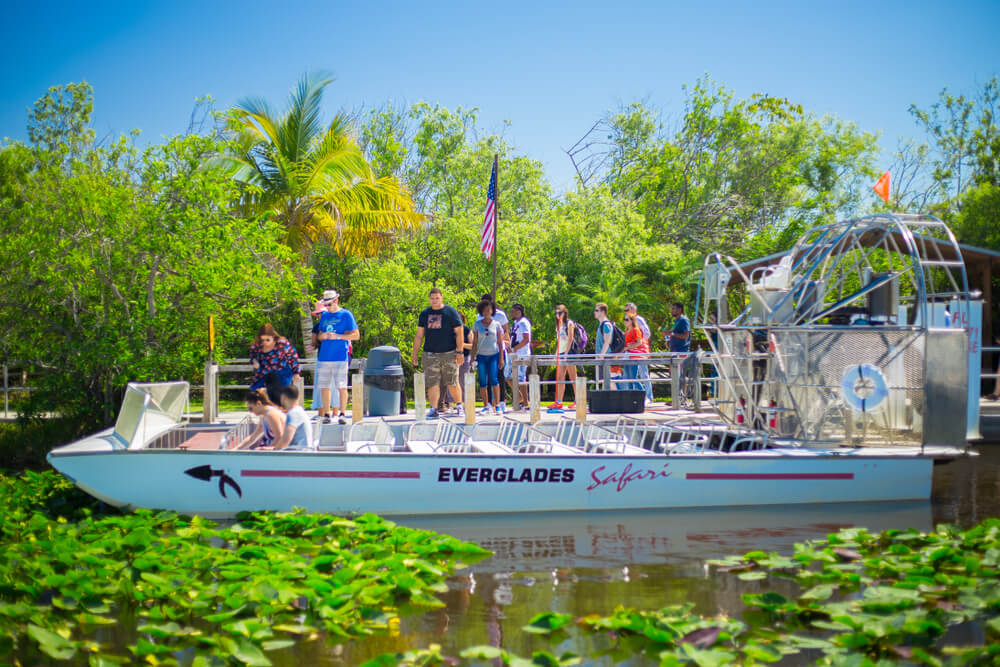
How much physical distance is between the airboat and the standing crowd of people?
583mm

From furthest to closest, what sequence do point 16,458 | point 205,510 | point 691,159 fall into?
point 691,159
point 16,458
point 205,510

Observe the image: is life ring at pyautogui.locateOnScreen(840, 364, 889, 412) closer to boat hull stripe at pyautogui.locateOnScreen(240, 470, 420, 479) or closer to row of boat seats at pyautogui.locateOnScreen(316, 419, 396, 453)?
boat hull stripe at pyautogui.locateOnScreen(240, 470, 420, 479)

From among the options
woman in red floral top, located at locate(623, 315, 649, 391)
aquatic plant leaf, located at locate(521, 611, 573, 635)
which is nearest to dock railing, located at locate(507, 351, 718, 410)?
woman in red floral top, located at locate(623, 315, 649, 391)

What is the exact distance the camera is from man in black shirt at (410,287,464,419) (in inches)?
541

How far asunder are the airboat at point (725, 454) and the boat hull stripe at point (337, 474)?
1cm

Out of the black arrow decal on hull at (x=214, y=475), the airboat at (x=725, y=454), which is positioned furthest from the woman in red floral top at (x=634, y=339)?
the black arrow decal on hull at (x=214, y=475)

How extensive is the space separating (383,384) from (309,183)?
978 cm

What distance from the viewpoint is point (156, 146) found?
52.3ft

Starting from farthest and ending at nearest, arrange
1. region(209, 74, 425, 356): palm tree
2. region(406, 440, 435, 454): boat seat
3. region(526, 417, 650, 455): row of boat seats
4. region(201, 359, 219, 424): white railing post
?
Answer: 1. region(209, 74, 425, 356): palm tree
2. region(201, 359, 219, 424): white railing post
3. region(406, 440, 435, 454): boat seat
4. region(526, 417, 650, 455): row of boat seats

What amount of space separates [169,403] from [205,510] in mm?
2267

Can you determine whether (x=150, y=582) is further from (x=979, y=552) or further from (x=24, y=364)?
(x=24, y=364)

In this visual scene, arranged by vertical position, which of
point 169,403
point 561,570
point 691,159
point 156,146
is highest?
point 691,159

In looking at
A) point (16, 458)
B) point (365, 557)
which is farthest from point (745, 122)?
point (365, 557)

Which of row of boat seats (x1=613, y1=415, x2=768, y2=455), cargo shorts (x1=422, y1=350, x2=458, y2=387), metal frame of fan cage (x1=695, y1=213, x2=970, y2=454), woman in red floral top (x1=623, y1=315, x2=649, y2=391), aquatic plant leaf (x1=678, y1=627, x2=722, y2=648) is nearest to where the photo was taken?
aquatic plant leaf (x1=678, y1=627, x2=722, y2=648)
